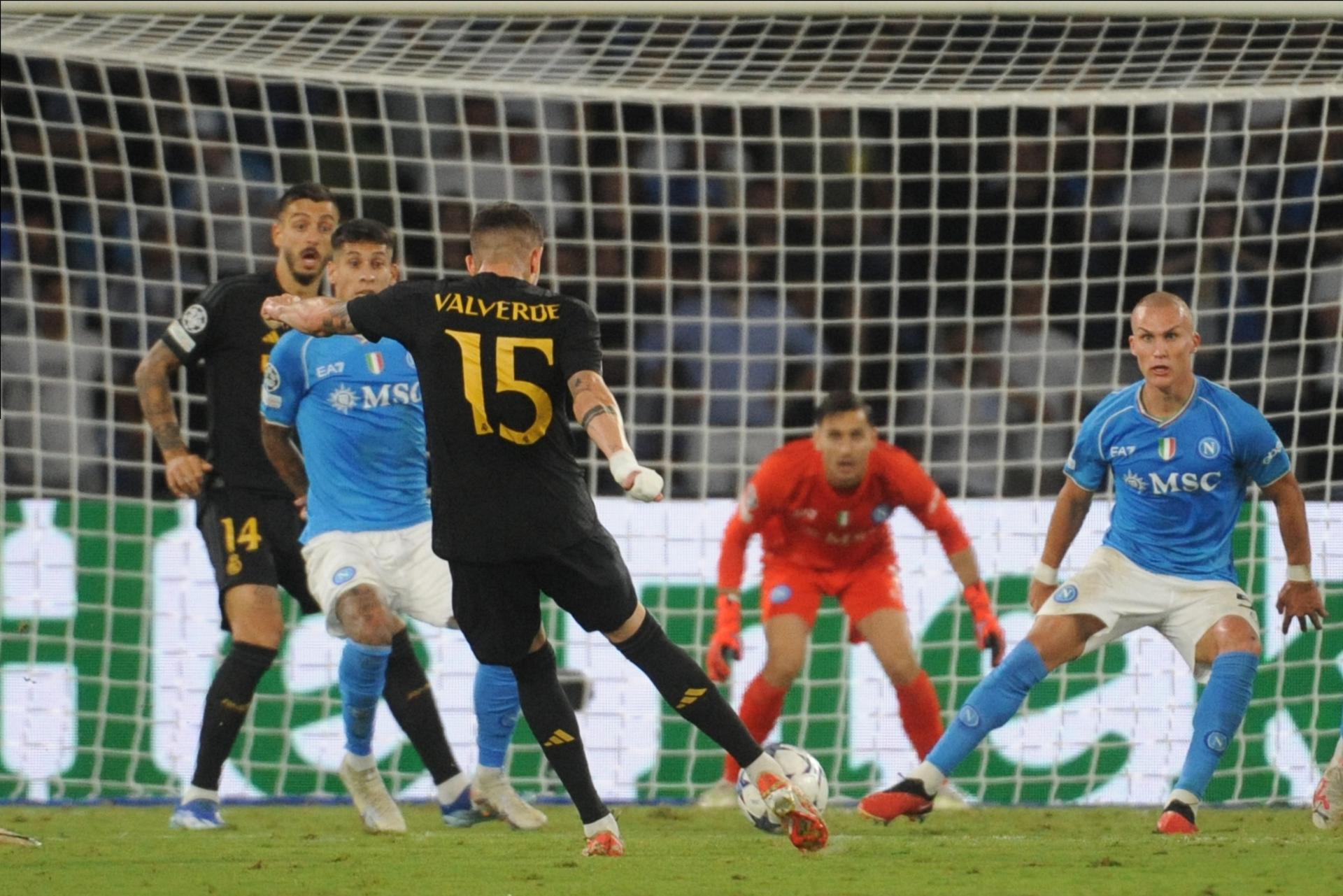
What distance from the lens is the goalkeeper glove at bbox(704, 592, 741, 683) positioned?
22.2 feet

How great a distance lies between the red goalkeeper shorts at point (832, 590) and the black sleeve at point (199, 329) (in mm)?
2216

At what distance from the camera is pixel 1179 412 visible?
5656 mm

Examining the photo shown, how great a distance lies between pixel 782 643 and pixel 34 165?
4.84 meters

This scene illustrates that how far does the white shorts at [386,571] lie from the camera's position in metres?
5.86

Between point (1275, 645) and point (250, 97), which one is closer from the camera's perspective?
point (1275, 645)

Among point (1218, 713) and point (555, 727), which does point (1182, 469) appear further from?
point (555, 727)

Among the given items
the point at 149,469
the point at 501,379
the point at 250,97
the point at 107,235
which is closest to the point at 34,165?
the point at 107,235

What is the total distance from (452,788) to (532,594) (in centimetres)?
163

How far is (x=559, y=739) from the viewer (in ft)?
15.3

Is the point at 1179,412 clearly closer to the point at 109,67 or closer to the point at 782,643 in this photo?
the point at 782,643

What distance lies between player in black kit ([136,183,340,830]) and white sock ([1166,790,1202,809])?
111 inches

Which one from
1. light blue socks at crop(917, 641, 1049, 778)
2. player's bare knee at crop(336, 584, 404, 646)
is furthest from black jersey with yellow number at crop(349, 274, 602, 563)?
light blue socks at crop(917, 641, 1049, 778)

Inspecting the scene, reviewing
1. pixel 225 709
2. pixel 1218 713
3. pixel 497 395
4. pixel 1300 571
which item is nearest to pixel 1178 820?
pixel 1218 713

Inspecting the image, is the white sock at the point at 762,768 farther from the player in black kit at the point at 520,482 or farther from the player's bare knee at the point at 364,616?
the player's bare knee at the point at 364,616
